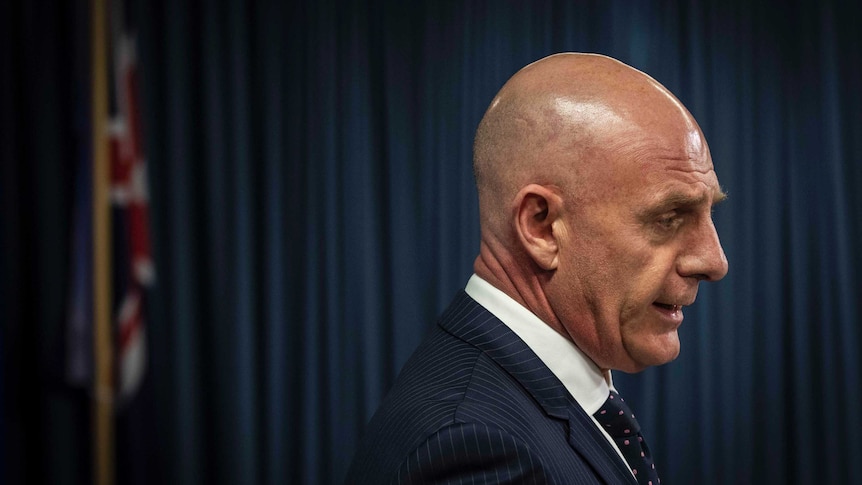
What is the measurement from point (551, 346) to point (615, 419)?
15cm

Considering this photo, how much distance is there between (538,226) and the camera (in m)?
0.95

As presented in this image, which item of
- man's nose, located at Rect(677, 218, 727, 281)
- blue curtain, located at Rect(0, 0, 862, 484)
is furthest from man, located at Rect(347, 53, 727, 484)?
blue curtain, located at Rect(0, 0, 862, 484)

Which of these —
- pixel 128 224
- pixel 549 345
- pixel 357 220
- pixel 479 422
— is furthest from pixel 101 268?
pixel 479 422

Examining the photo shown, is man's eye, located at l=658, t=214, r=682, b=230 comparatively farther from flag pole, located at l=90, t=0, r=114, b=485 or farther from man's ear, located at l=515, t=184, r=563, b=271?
flag pole, located at l=90, t=0, r=114, b=485

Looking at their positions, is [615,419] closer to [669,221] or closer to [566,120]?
[669,221]

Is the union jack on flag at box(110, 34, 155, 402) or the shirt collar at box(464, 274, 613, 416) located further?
the union jack on flag at box(110, 34, 155, 402)

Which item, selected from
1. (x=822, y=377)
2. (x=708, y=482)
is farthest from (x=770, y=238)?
(x=708, y=482)

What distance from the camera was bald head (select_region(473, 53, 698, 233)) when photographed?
0.92 m

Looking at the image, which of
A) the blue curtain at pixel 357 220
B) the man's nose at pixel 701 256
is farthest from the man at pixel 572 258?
the blue curtain at pixel 357 220

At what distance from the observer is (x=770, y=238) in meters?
3.00

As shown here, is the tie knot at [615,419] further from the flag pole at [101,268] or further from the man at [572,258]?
the flag pole at [101,268]

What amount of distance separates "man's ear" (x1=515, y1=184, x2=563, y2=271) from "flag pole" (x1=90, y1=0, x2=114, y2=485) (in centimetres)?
173

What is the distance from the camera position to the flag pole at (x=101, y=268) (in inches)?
91.2

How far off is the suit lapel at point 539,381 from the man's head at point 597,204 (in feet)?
0.18
